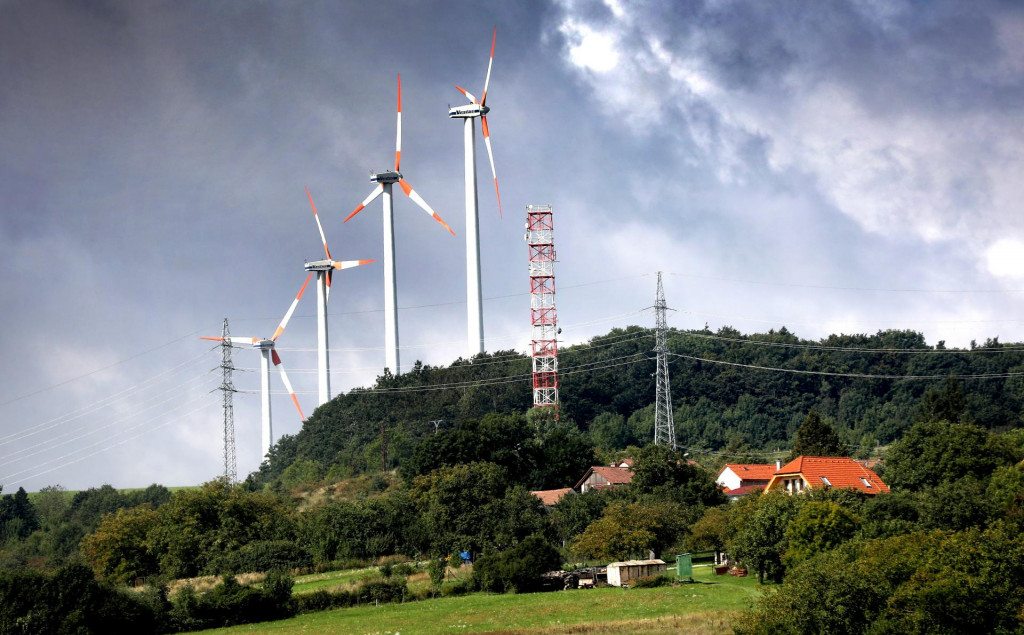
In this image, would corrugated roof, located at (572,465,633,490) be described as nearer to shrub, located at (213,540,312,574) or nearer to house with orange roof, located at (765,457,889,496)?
house with orange roof, located at (765,457,889,496)

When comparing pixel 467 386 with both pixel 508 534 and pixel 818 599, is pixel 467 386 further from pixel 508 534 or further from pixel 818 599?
pixel 818 599

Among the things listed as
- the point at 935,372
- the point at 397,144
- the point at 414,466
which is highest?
the point at 397,144

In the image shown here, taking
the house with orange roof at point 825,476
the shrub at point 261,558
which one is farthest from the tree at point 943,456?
the shrub at point 261,558

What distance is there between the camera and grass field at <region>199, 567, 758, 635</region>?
45000mm

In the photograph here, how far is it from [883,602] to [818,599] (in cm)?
226

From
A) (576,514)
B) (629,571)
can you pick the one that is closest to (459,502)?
(576,514)

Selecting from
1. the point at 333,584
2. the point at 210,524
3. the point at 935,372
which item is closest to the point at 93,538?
the point at 210,524

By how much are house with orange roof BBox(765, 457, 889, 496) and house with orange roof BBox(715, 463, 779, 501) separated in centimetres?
1571

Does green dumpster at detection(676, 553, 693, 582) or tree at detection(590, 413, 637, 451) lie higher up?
tree at detection(590, 413, 637, 451)

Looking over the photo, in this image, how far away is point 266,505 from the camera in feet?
281

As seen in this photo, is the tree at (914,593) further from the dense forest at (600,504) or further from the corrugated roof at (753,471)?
the corrugated roof at (753,471)

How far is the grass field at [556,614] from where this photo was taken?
4500 cm

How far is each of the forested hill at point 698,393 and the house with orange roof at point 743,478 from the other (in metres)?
29.9

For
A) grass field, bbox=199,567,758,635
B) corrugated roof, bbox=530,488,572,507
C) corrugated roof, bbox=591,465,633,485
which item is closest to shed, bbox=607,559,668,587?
grass field, bbox=199,567,758,635
